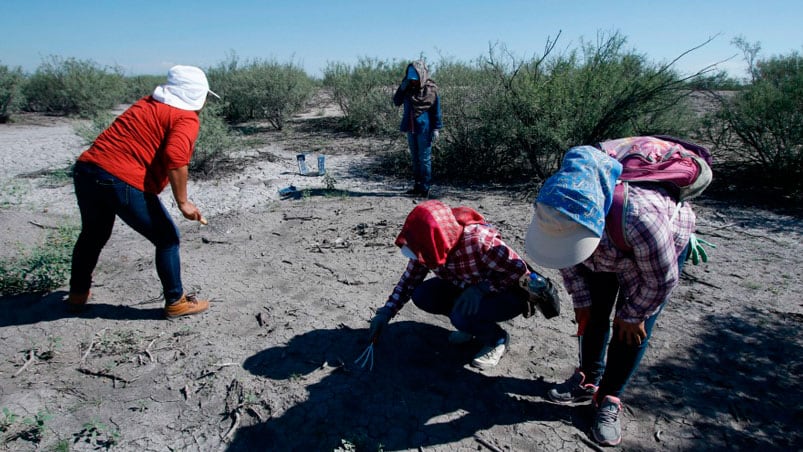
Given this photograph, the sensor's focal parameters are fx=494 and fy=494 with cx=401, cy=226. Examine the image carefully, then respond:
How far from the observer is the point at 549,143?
6137 millimetres

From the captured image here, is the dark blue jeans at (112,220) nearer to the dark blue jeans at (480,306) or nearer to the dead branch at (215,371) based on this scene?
the dead branch at (215,371)

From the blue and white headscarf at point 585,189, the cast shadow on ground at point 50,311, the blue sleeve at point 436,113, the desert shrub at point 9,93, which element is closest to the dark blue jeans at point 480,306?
the blue and white headscarf at point 585,189

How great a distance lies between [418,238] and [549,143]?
A: 4.33m

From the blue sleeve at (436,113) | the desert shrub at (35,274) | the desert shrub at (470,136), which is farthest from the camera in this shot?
the desert shrub at (470,136)

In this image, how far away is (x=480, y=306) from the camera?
101 inches

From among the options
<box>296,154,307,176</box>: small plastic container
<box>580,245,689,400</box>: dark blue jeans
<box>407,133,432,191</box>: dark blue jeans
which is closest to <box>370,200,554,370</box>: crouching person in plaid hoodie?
<box>580,245,689,400</box>: dark blue jeans

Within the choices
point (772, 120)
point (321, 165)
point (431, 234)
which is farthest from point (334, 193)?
point (772, 120)

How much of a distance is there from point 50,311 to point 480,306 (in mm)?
2942

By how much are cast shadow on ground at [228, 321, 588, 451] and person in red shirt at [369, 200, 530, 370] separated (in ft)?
0.66

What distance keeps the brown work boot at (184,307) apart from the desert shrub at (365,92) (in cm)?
638

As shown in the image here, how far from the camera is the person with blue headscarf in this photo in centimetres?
163

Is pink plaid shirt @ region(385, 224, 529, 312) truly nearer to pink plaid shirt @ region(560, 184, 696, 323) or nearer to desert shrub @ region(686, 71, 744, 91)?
pink plaid shirt @ region(560, 184, 696, 323)

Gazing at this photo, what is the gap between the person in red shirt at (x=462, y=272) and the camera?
233cm

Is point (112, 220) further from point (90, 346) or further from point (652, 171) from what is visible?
point (652, 171)
